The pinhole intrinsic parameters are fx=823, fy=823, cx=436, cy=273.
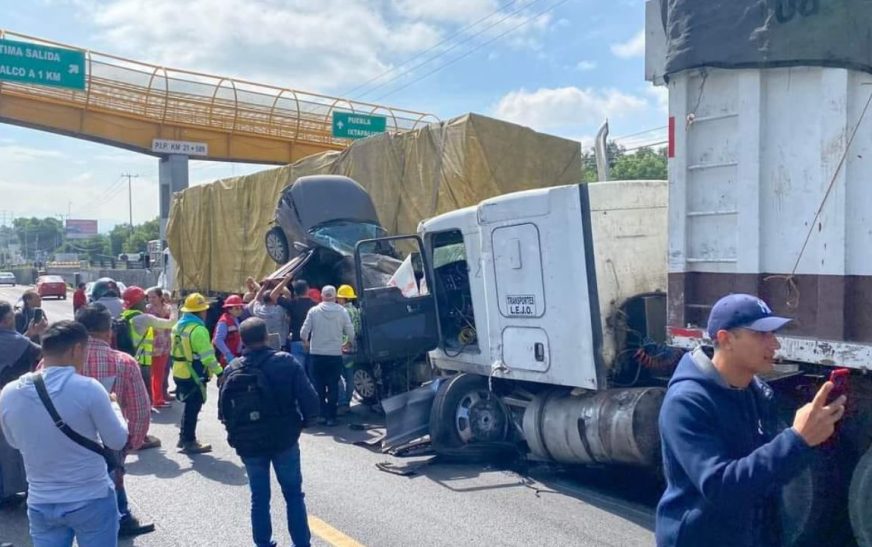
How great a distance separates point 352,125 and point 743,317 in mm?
26161

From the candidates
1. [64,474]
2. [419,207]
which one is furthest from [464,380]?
[419,207]

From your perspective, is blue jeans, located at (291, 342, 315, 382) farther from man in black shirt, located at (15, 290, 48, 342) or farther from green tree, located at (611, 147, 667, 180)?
green tree, located at (611, 147, 667, 180)

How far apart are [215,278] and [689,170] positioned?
54.5 ft

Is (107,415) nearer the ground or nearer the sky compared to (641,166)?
nearer the ground

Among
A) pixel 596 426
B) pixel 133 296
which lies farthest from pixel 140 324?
pixel 596 426

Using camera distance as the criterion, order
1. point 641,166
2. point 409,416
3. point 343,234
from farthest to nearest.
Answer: point 641,166, point 343,234, point 409,416

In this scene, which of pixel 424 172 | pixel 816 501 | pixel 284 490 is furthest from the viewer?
pixel 424 172

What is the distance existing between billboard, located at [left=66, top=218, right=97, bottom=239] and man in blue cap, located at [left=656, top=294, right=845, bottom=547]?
14077cm

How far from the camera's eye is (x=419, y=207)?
43.8ft

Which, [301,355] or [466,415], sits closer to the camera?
[466,415]

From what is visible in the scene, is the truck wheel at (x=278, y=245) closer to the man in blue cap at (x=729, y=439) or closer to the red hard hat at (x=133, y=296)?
the red hard hat at (x=133, y=296)

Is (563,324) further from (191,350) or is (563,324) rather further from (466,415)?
(191,350)

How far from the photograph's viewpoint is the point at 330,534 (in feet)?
18.3

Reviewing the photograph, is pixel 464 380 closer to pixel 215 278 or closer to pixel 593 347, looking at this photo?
pixel 593 347
